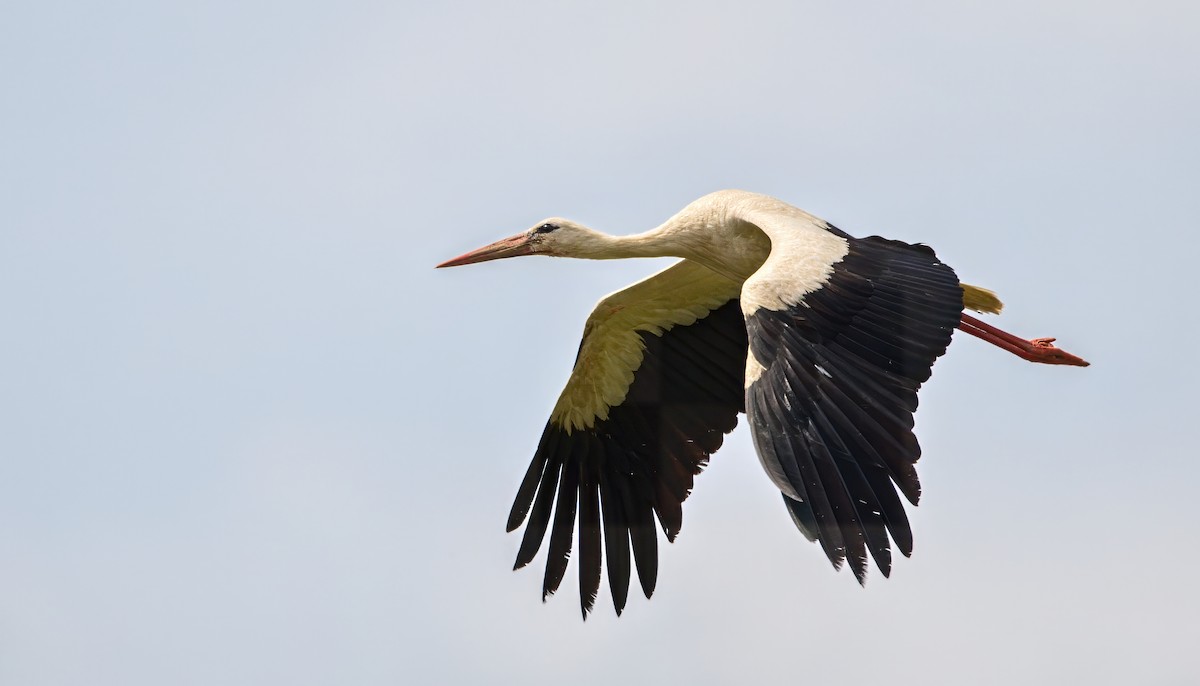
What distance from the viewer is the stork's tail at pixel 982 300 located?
34.6 ft

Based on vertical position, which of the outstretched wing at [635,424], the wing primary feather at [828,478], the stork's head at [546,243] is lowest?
the wing primary feather at [828,478]

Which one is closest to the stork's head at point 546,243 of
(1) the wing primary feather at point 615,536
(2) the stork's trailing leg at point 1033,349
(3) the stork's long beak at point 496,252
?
(3) the stork's long beak at point 496,252

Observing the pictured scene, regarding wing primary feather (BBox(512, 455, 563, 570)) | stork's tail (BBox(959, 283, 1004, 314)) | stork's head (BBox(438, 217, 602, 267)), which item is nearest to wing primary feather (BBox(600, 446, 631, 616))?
wing primary feather (BBox(512, 455, 563, 570))

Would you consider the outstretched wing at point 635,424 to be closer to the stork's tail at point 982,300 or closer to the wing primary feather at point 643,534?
the wing primary feather at point 643,534

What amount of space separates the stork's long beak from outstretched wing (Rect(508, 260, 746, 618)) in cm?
71

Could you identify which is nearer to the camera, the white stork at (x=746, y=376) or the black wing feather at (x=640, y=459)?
the white stork at (x=746, y=376)

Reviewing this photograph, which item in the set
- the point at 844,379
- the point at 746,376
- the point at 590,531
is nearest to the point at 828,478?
the point at 844,379

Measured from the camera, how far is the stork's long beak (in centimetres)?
1133

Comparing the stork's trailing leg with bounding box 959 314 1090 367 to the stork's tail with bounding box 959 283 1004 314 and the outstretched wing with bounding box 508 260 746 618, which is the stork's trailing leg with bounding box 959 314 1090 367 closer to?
the stork's tail with bounding box 959 283 1004 314

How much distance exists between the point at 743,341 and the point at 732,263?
89 centimetres

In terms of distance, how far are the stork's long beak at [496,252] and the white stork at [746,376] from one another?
1cm

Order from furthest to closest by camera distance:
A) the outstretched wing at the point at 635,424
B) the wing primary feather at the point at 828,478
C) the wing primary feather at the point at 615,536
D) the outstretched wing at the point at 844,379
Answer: the outstretched wing at the point at 635,424 < the wing primary feather at the point at 615,536 < the outstretched wing at the point at 844,379 < the wing primary feather at the point at 828,478

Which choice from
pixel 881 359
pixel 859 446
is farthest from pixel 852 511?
pixel 881 359

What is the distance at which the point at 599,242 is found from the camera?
10961 millimetres
